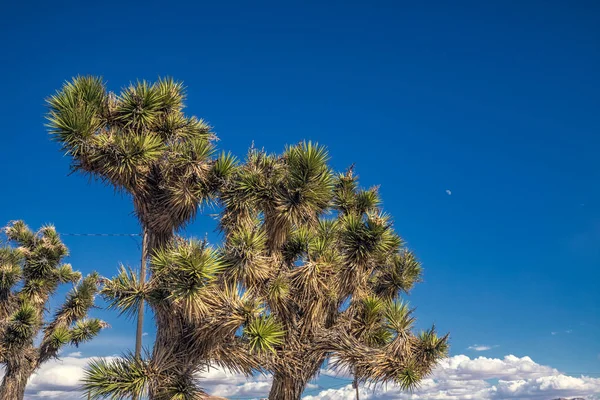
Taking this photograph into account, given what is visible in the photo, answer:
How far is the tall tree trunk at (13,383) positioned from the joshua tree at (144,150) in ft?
39.7

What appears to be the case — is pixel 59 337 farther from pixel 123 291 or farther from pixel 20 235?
pixel 123 291

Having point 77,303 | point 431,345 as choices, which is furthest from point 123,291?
point 77,303

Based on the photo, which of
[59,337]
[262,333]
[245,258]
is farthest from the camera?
[59,337]

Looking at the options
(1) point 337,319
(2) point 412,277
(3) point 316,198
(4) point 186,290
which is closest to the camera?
(4) point 186,290

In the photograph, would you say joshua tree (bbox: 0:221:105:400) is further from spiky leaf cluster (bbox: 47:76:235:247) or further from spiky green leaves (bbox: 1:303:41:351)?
spiky leaf cluster (bbox: 47:76:235:247)

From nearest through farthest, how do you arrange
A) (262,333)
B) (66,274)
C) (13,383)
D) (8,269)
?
1. (262,333)
2. (8,269)
3. (13,383)
4. (66,274)

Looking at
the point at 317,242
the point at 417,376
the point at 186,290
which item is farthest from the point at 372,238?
the point at 186,290

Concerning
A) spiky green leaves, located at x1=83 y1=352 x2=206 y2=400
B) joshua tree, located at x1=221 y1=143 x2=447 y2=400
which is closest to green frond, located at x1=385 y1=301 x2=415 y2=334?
joshua tree, located at x1=221 y1=143 x2=447 y2=400

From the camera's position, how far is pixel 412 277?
18.6 metres

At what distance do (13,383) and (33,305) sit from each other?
294 centimetres

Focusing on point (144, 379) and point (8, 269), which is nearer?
point (144, 379)

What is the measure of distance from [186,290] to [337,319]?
4.53m

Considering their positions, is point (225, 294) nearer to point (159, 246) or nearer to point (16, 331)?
point (159, 246)

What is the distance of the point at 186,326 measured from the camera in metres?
13.8
